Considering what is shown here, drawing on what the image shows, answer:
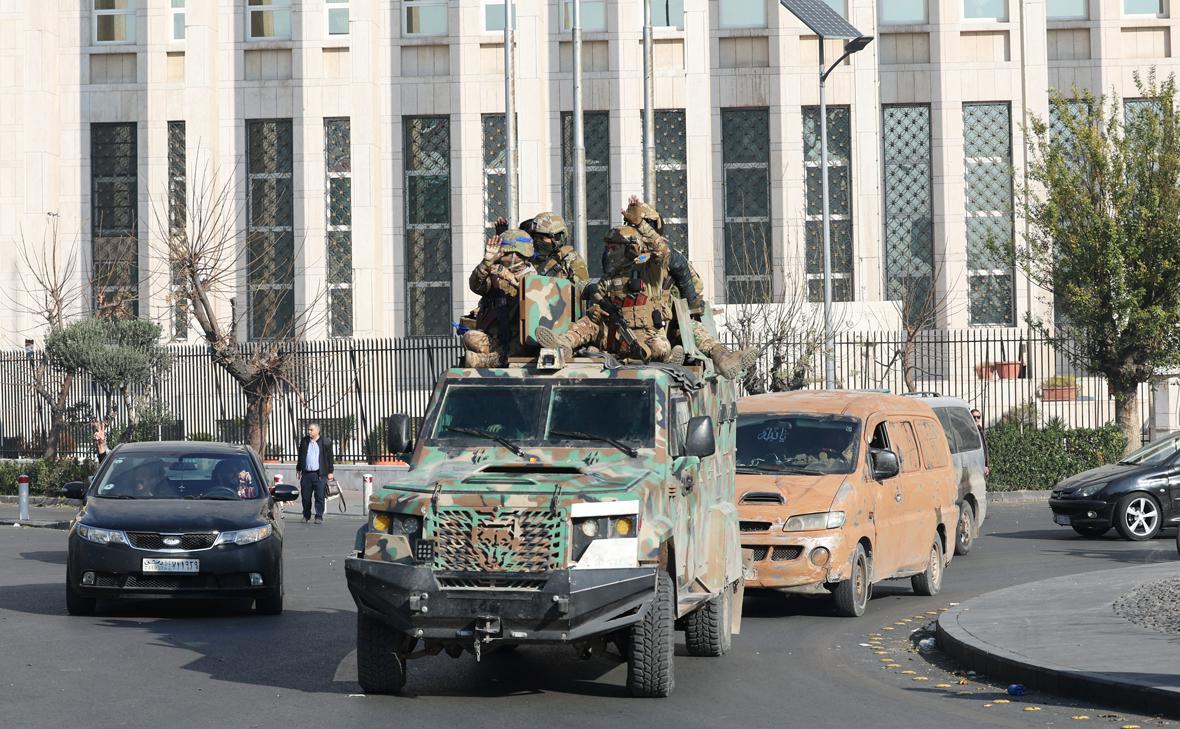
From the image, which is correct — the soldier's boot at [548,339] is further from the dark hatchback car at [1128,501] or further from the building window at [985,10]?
the building window at [985,10]

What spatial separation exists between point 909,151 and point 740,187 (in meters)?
5.03

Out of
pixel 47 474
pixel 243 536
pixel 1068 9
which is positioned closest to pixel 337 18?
pixel 47 474

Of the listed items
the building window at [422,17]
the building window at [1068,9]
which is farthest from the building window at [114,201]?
the building window at [1068,9]

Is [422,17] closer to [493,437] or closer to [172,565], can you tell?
[172,565]

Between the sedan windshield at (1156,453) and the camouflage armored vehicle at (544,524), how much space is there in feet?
44.6

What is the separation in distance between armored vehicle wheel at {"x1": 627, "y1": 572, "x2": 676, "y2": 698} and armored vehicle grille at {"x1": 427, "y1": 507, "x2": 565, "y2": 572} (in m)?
0.73

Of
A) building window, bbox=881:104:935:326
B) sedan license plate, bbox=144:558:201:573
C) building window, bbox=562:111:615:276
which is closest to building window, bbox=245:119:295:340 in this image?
building window, bbox=562:111:615:276

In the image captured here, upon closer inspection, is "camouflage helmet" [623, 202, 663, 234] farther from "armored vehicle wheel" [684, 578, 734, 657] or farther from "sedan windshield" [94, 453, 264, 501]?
"sedan windshield" [94, 453, 264, 501]

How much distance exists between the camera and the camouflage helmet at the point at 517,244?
12688 mm

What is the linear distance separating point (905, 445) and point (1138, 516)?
299 inches

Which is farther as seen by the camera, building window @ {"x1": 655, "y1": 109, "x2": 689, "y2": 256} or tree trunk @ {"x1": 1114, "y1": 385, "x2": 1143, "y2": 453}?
building window @ {"x1": 655, "y1": 109, "x2": 689, "y2": 256}

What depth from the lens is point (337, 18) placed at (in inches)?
1828

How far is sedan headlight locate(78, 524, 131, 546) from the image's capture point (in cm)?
1395

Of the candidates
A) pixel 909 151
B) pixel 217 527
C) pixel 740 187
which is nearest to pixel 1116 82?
pixel 909 151
